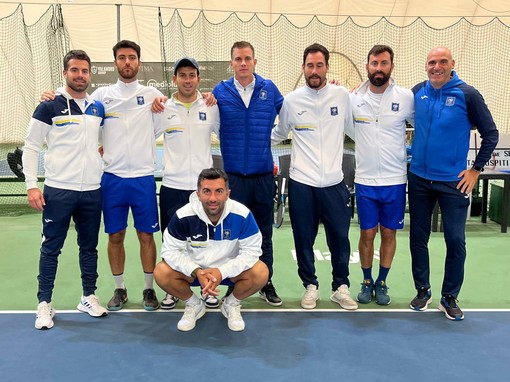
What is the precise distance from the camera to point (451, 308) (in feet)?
10.9

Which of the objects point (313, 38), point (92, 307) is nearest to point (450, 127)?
point (92, 307)

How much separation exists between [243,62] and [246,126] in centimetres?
44

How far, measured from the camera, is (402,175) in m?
3.44

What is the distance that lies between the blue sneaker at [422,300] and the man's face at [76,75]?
2765 millimetres

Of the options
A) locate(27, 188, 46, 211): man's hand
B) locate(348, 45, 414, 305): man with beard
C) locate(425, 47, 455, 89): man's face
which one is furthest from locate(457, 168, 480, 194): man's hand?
locate(27, 188, 46, 211): man's hand

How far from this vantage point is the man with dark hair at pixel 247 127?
3316 millimetres

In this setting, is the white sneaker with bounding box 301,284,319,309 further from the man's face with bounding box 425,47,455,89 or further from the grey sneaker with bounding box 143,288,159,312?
the man's face with bounding box 425,47,455,89

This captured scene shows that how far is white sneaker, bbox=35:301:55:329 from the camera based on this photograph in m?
3.13

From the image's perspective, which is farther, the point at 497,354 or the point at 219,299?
the point at 219,299

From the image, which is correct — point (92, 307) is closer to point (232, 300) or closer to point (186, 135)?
point (232, 300)

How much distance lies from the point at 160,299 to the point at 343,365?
1608 millimetres

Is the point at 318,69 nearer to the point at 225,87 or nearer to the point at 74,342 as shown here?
the point at 225,87

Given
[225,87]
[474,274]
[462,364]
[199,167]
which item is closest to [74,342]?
[199,167]

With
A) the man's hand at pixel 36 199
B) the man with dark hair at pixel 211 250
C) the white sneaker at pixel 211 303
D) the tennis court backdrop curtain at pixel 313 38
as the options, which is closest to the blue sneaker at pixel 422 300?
the man with dark hair at pixel 211 250
